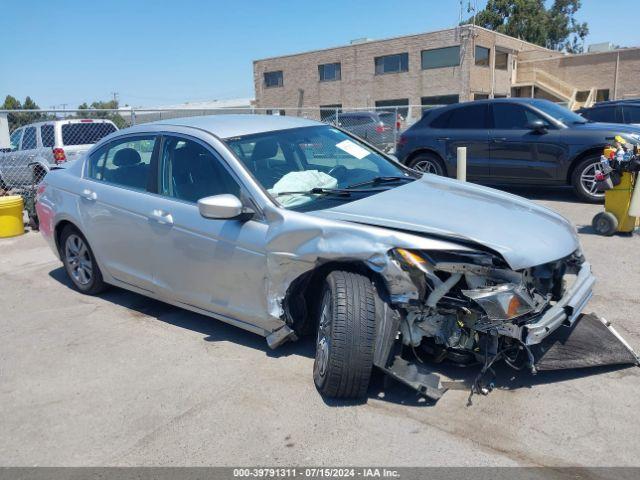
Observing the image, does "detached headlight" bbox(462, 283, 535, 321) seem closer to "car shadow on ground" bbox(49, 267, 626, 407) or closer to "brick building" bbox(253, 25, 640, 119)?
"car shadow on ground" bbox(49, 267, 626, 407)

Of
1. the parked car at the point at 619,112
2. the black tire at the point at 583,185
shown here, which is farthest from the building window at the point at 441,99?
the black tire at the point at 583,185

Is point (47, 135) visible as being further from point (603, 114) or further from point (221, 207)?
point (603, 114)

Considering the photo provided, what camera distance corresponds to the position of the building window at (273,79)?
48.0 metres

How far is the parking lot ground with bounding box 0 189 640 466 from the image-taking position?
3.00 metres

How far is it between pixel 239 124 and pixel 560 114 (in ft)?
23.2

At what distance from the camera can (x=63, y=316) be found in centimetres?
525

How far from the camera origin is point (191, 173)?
4465 mm

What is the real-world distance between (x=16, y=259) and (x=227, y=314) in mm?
4924

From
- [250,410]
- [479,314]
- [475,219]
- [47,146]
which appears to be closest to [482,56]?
[47,146]

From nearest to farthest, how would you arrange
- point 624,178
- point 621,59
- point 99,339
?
point 99,339 < point 624,178 < point 621,59

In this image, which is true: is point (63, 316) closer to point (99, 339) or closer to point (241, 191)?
point (99, 339)

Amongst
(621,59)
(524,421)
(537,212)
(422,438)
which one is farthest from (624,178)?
(621,59)

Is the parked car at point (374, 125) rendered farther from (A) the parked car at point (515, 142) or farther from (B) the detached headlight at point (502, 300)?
(B) the detached headlight at point (502, 300)

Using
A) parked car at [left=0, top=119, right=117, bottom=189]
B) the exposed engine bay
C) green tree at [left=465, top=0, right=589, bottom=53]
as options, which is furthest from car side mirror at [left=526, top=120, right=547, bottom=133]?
green tree at [left=465, top=0, right=589, bottom=53]
